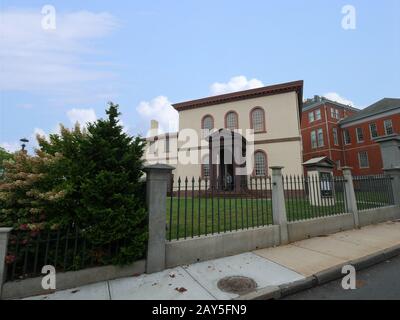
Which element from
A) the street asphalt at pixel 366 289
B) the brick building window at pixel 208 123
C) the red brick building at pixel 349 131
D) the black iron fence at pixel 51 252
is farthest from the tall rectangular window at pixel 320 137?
the black iron fence at pixel 51 252

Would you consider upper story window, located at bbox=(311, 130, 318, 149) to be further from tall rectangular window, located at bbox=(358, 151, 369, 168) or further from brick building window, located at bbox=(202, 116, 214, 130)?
brick building window, located at bbox=(202, 116, 214, 130)

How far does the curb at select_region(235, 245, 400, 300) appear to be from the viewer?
3252 mm

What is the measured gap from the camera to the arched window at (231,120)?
65.4 ft

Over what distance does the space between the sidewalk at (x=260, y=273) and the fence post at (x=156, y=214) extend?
0.24 m

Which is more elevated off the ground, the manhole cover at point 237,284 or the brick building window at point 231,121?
the brick building window at point 231,121

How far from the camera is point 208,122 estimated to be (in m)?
21.0

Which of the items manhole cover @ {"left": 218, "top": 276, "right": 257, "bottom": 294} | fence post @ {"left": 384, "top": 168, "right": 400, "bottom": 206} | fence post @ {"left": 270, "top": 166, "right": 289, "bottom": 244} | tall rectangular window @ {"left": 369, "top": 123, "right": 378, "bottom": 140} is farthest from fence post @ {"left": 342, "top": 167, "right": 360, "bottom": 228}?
tall rectangular window @ {"left": 369, "top": 123, "right": 378, "bottom": 140}

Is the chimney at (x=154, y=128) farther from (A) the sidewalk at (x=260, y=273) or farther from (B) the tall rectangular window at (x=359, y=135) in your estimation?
(B) the tall rectangular window at (x=359, y=135)

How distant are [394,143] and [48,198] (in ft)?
46.5

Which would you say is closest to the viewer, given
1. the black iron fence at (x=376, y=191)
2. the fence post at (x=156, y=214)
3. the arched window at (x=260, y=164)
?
the fence post at (x=156, y=214)

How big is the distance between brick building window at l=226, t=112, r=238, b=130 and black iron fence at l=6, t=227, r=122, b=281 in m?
17.4

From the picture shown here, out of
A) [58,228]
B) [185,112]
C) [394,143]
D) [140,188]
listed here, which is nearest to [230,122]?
[185,112]

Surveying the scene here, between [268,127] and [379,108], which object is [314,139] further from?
[268,127]
